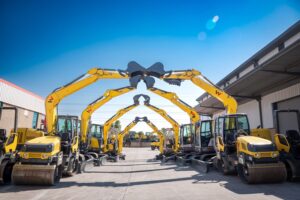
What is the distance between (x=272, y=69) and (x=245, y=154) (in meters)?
8.19

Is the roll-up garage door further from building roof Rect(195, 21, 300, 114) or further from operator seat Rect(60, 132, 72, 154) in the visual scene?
operator seat Rect(60, 132, 72, 154)

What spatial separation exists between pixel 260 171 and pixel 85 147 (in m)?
12.1

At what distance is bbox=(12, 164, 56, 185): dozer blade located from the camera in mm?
8594

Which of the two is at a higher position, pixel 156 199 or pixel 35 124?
pixel 35 124

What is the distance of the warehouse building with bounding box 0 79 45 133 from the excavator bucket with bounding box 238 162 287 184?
1997 cm

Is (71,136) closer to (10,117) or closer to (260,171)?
(260,171)

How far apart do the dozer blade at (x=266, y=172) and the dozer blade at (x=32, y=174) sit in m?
6.98

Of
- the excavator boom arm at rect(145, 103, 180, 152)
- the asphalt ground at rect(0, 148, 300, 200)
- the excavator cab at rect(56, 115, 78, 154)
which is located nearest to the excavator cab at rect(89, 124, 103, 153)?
the excavator boom arm at rect(145, 103, 180, 152)

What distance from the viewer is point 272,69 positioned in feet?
51.0

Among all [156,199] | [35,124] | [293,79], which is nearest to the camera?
[156,199]

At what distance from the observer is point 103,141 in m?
23.3

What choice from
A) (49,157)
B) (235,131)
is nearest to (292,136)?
(235,131)

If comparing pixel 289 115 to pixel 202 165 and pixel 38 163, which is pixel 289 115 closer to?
pixel 202 165

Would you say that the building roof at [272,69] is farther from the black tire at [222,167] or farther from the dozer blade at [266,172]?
the black tire at [222,167]
